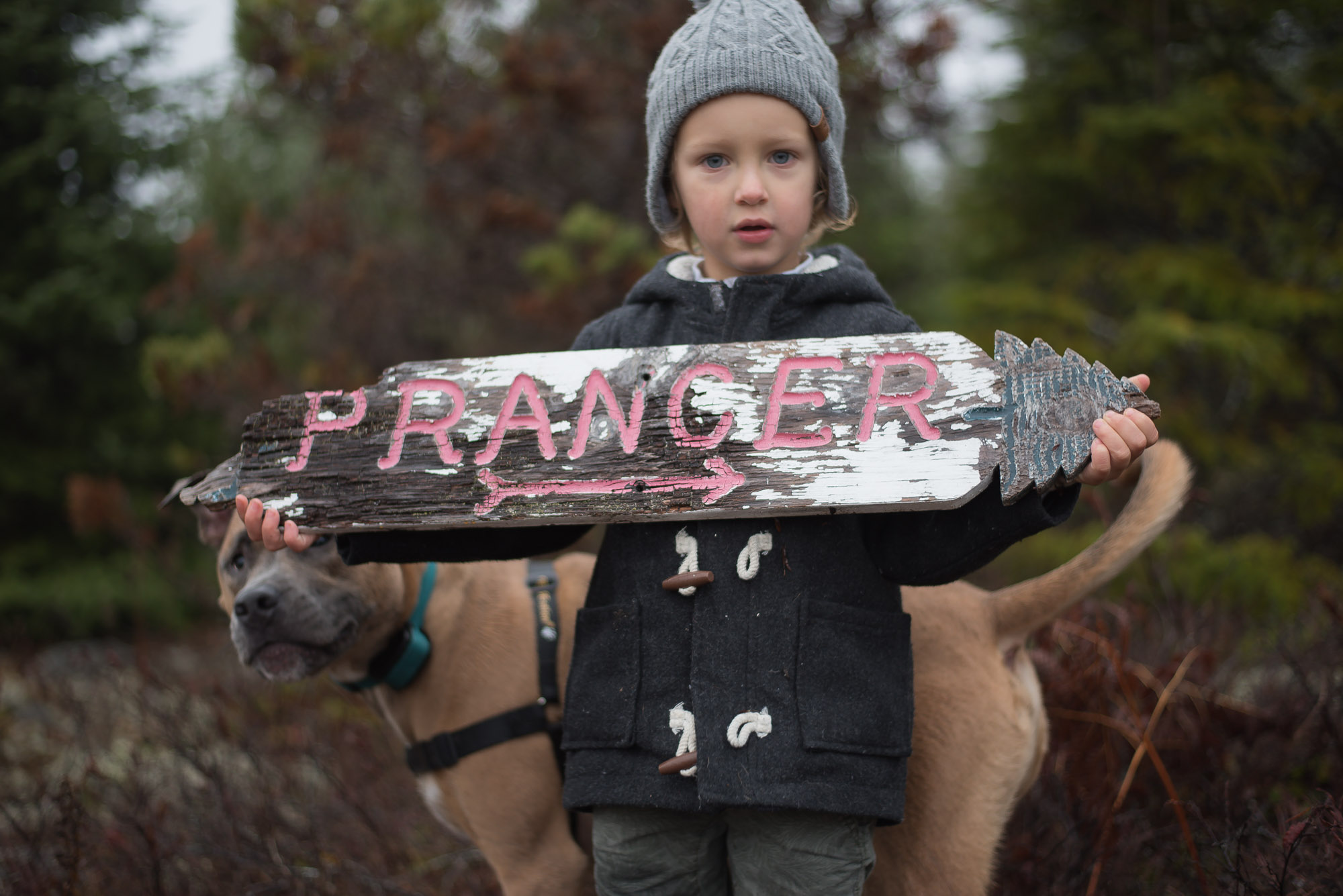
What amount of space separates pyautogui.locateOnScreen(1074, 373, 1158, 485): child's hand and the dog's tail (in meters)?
0.76

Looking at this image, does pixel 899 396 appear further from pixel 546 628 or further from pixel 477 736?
pixel 477 736

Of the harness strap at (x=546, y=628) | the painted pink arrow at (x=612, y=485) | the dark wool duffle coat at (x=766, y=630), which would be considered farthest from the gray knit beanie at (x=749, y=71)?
the harness strap at (x=546, y=628)

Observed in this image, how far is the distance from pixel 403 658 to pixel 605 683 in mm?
812

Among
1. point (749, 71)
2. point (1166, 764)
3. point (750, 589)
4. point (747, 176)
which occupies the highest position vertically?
point (749, 71)

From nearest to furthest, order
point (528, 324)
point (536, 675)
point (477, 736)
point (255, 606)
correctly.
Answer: point (255, 606), point (477, 736), point (536, 675), point (528, 324)

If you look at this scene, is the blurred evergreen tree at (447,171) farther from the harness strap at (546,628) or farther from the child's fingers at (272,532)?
the child's fingers at (272,532)

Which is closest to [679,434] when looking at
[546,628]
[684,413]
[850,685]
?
[684,413]

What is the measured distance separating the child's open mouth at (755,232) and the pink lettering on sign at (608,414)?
364 mm

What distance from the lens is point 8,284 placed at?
25.4 feet

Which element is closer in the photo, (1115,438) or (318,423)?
(1115,438)

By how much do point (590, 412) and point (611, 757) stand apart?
2.12 feet

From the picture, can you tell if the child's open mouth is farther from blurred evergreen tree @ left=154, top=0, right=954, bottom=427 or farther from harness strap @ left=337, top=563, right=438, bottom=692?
blurred evergreen tree @ left=154, top=0, right=954, bottom=427

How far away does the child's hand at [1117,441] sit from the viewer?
59.1 inches

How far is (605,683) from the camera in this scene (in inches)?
71.6
